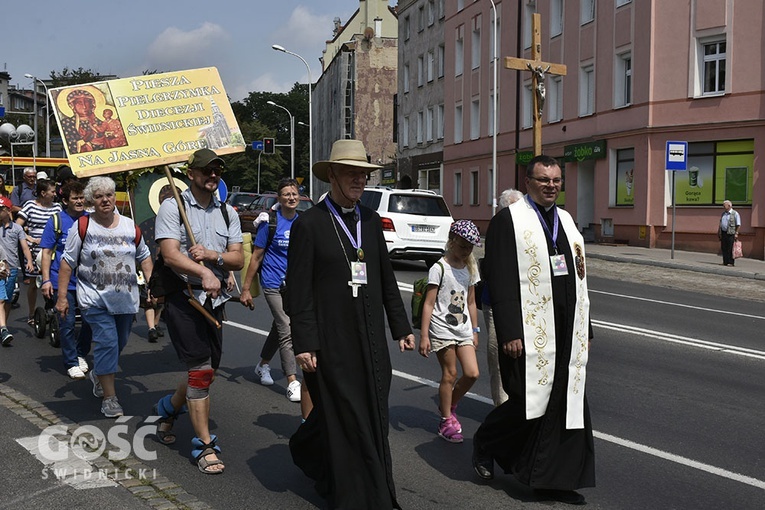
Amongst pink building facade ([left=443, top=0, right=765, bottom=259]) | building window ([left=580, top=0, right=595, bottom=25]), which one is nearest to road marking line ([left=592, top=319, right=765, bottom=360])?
pink building facade ([left=443, top=0, right=765, bottom=259])

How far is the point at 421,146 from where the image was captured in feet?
165

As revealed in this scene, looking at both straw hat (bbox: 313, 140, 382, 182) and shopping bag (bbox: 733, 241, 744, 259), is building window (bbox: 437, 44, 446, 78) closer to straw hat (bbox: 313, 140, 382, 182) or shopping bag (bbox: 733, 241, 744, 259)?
shopping bag (bbox: 733, 241, 744, 259)

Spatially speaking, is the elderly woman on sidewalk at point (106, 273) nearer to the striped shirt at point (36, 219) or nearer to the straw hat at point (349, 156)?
the straw hat at point (349, 156)

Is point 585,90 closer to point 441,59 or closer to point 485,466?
point 441,59

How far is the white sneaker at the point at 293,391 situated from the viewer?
23.6ft

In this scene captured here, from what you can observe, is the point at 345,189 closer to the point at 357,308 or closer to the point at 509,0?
the point at 357,308

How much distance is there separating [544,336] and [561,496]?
881 millimetres

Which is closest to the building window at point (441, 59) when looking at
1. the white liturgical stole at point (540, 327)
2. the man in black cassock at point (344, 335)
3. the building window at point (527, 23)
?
the building window at point (527, 23)

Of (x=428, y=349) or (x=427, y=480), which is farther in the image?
(x=428, y=349)

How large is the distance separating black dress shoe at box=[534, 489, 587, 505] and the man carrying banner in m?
1.88

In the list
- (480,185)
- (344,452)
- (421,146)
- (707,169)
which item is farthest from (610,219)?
(344,452)

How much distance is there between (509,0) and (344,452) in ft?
119

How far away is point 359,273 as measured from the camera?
452 centimetres

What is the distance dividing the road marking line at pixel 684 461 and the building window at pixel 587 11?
1098 inches
